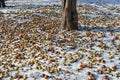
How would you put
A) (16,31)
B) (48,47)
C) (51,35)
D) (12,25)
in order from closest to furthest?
(48,47) < (51,35) < (16,31) < (12,25)

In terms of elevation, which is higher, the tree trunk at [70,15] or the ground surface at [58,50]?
the tree trunk at [70,15]

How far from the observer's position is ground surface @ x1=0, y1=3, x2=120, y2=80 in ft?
28.8

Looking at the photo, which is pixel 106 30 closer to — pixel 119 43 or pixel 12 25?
pixel 119 43

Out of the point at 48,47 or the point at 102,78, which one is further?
the point at 48,47

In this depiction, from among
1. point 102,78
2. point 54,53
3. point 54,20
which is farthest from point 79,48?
point 54,20

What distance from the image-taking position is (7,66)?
31.7ft

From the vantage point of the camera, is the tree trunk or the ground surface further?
the tree trunk

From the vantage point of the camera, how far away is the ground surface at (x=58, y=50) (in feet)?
28.8

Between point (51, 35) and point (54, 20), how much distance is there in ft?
12.5

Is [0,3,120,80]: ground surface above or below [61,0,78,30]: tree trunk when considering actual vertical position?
below

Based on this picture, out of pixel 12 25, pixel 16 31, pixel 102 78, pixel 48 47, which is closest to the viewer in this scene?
pixel 102 78

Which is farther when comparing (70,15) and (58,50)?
(70,15)

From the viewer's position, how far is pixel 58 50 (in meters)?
10.8

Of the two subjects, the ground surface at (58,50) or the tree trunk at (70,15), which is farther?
the tree trunk at (70,15)
